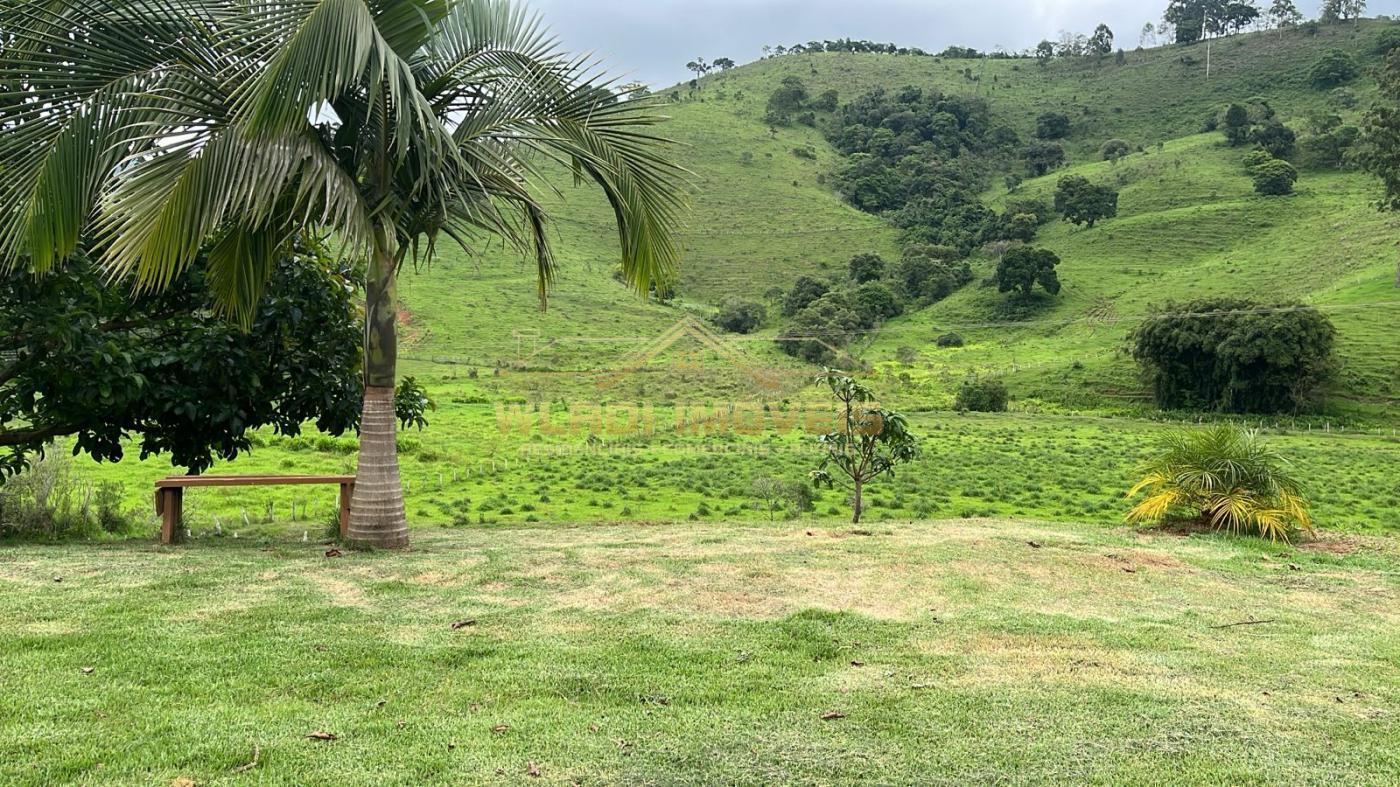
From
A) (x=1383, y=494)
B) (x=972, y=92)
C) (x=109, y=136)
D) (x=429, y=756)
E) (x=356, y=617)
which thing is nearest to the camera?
(x=429, y=756)

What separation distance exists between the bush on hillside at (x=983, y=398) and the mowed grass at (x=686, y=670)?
3392 centimetres

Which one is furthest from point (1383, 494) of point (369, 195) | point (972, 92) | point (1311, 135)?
point (972, 92)

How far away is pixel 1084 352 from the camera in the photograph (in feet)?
158

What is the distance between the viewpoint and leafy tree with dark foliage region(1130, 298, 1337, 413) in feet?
118

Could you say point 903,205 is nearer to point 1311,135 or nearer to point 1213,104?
point 1311,135

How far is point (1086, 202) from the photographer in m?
72.0

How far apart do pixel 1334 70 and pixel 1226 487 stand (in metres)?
106

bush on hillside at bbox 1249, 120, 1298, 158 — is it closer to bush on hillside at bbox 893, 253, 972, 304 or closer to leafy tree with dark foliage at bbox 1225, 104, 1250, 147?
leafy tree with dark foliage at bbox 1225, 104, 1250, 147

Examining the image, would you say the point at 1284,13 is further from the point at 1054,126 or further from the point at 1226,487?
the point at 1226,487

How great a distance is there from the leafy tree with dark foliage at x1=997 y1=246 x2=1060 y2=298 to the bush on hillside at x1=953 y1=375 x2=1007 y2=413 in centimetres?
1971

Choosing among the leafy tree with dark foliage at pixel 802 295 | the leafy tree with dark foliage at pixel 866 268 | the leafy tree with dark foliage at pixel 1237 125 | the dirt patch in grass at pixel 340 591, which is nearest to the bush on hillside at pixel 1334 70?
the leafy tree with dark foliage at pixel 1237 125

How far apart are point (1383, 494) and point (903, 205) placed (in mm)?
69049

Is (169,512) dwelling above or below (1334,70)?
below

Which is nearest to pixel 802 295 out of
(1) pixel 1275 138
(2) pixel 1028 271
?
(2) pixel 1028 271
